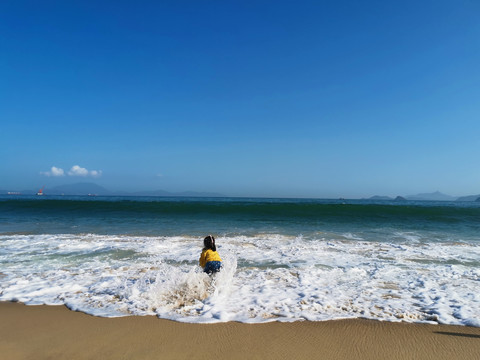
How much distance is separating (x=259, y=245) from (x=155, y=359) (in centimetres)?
737

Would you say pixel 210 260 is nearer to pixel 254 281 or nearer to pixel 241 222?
pixel 254 281

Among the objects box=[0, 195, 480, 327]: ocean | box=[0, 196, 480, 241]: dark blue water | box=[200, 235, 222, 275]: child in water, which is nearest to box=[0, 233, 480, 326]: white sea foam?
box=[0, 195, 480, 327]: ocean

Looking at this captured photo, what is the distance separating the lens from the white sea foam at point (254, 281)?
4.32m

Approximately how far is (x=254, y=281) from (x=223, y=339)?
2.50 m

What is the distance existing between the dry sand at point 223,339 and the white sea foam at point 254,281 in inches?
10.5

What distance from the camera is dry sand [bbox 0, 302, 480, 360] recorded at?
3152 mm

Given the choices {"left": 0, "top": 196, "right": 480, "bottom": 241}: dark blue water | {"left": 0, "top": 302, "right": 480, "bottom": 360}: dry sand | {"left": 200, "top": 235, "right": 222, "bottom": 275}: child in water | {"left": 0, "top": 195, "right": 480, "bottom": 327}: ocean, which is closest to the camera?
{"left": 0, "top": 302, "right": 480, "bottom": 360}: dry sand

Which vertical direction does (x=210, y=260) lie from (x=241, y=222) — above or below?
above

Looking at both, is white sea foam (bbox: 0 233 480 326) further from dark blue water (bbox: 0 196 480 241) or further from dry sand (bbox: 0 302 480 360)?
dark blue water (bbox: 0 196 480 241)

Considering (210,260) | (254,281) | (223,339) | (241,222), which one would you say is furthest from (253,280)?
(241,222)

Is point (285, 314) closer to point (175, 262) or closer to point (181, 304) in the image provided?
point (181, 304)

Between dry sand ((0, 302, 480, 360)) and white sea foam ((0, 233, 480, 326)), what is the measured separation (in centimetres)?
27

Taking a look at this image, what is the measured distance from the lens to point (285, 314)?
4.16 m

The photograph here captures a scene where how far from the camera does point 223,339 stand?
3455mm
